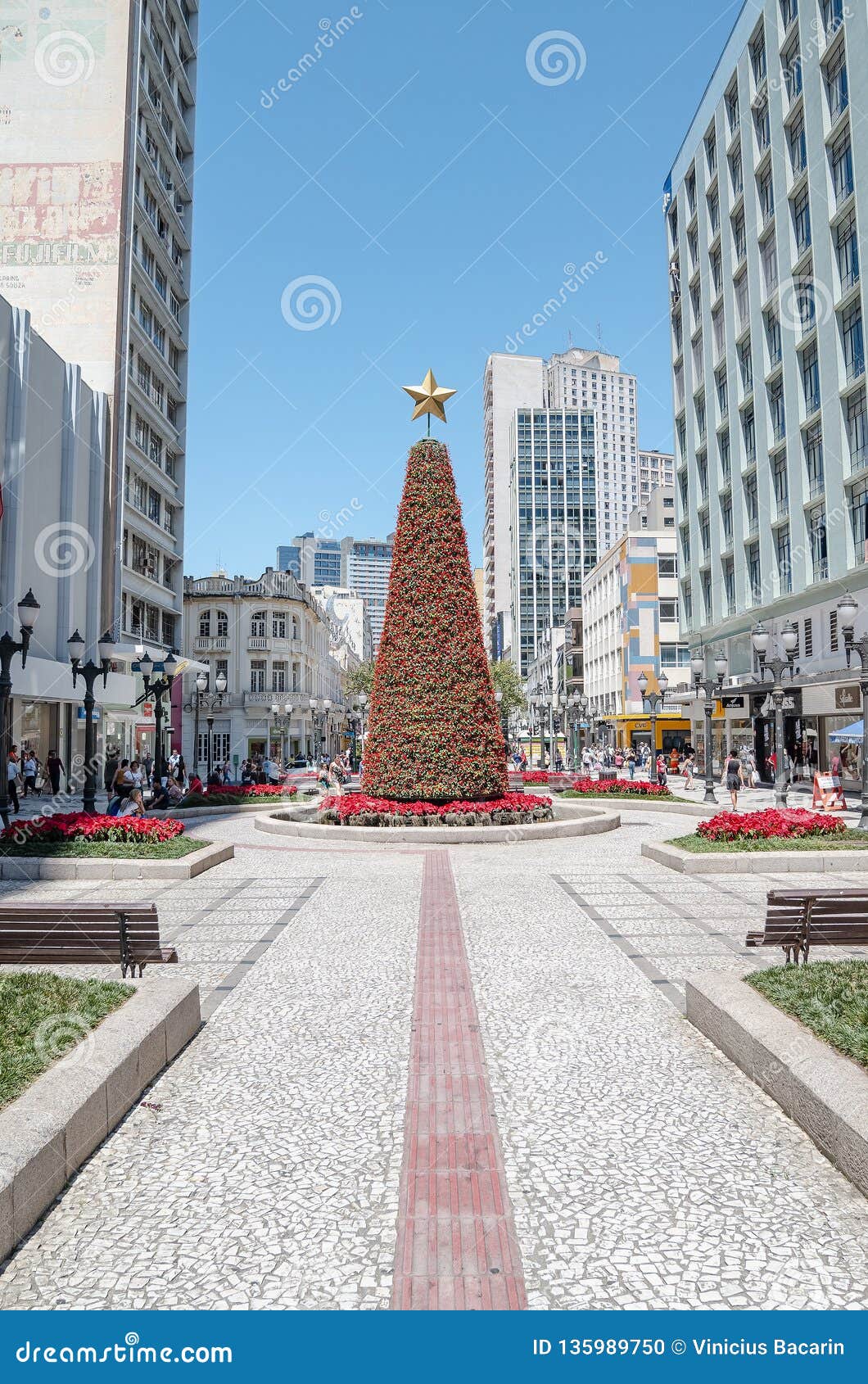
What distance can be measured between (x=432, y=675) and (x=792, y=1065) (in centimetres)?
1490

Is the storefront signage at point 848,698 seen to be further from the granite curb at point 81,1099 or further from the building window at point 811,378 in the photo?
the granite curb at point 81,1099

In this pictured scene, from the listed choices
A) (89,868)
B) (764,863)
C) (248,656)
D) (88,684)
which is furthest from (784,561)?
(248,656)

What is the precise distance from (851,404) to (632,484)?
133095 mm

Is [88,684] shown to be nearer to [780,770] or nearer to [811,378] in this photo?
[780,770]

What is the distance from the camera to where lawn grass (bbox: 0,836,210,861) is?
44.1ft

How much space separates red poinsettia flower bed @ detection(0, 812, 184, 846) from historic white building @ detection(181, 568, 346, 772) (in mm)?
46311

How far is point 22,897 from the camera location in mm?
11414

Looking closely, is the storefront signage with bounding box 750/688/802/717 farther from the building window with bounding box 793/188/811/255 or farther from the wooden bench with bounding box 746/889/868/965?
the wooden bench with bounding box 746/889/868/965

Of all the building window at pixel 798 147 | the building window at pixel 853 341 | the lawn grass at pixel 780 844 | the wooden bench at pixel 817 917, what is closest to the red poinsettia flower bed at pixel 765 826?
the lawn grass at pixel 780 844

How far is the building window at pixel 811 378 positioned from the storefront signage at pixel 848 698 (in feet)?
33.9

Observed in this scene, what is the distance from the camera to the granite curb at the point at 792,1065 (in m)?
3.91

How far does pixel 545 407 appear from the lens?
5955 inches

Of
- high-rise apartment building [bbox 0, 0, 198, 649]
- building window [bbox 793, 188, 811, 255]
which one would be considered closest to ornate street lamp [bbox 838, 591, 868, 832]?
building window [bbox 793, 188, 811, 255]
